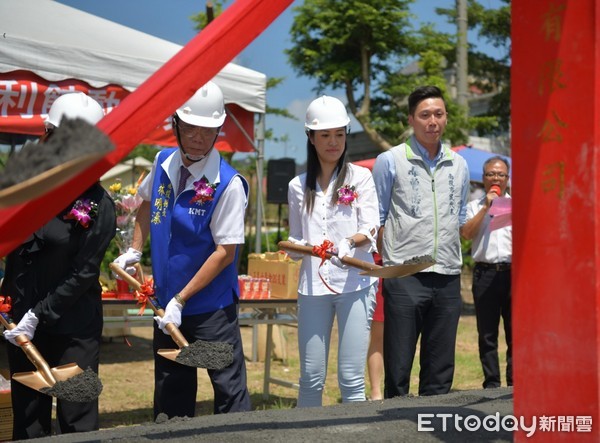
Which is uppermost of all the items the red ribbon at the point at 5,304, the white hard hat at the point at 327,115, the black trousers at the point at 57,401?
the white hard hat at the point at 327,115

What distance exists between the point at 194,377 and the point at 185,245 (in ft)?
1.80

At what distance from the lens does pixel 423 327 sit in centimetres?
397

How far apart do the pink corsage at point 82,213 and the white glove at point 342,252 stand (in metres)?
1.07

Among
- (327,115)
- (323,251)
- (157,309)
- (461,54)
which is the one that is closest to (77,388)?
(157,309)

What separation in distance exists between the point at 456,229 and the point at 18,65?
340 cm

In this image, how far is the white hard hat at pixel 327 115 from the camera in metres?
3.75

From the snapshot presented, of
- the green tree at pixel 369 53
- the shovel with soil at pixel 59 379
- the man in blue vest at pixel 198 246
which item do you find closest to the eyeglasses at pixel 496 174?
the man in blue vest at pixel 198 246

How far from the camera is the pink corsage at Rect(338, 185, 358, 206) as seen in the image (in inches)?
147

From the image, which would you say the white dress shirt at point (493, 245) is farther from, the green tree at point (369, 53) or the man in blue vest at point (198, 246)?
the green tree at point (369, 53)

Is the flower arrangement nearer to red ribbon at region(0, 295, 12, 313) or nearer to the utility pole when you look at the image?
red ribbon at region(0, 295, 12, 313)

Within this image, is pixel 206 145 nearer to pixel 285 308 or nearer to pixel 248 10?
pixel 248 10

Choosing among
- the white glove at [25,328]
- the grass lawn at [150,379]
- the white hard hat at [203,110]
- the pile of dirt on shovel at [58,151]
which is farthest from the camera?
the grass lawn at [150,379]

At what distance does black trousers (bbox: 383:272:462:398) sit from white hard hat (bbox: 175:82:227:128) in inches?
47.2

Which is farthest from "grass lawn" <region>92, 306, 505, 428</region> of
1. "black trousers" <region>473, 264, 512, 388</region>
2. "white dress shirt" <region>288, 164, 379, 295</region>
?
"white dress shirt" <region>288, 164, 379, 295</region>
